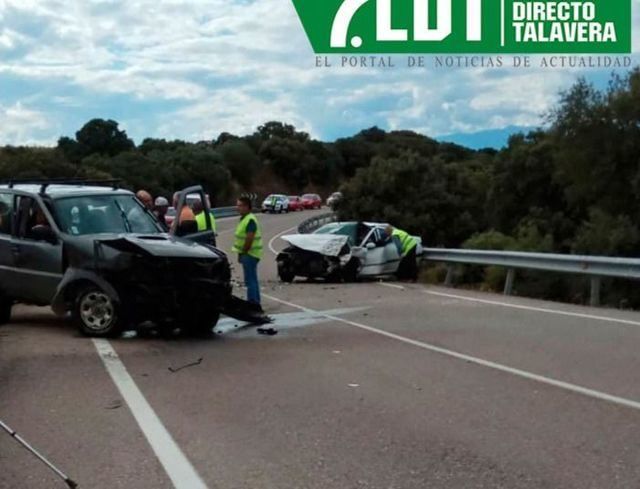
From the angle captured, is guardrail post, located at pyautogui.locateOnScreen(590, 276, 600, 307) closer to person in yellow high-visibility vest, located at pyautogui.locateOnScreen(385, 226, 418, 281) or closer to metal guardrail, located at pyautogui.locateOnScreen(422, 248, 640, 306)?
metal guardrail, located at pyautogui.locateOnScreen(422, 248, 640, 306)

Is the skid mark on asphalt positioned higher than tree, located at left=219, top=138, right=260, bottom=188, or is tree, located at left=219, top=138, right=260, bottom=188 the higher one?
tree, located at left=219, top=138, right=260, bottom=188

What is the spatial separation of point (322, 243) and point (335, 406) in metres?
12.9

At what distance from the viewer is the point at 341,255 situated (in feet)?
65.1

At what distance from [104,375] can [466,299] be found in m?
8.59

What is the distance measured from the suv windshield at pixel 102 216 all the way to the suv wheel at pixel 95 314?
0.98 meters

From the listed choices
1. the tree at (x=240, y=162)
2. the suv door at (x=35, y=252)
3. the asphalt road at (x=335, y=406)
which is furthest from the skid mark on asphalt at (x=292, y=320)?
the tree at (x=240, y=162)

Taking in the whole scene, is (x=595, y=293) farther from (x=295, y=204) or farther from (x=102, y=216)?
(x=295, y=204)

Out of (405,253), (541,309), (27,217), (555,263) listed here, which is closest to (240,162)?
(405,253)

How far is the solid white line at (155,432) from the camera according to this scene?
17.4 feet

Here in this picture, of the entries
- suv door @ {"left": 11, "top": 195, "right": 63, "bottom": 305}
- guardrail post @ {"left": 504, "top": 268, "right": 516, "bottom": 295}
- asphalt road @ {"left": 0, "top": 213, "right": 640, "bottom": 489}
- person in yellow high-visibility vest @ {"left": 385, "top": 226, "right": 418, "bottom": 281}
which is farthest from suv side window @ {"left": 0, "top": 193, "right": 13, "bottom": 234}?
person in yellow high-visibility vest @ {"left": 385, "top": 226, "right": 418, "bottom": 281}

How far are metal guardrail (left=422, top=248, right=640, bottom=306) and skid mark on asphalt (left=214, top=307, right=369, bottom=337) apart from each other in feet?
12.9

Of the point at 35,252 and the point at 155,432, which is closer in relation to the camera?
the point at 155,432

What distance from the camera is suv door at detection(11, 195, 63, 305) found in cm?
1116

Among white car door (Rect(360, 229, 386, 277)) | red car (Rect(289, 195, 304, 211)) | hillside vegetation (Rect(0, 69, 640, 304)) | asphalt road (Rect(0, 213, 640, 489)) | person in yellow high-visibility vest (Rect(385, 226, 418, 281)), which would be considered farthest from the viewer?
red car (Rect(289, 195, 304, 211))
